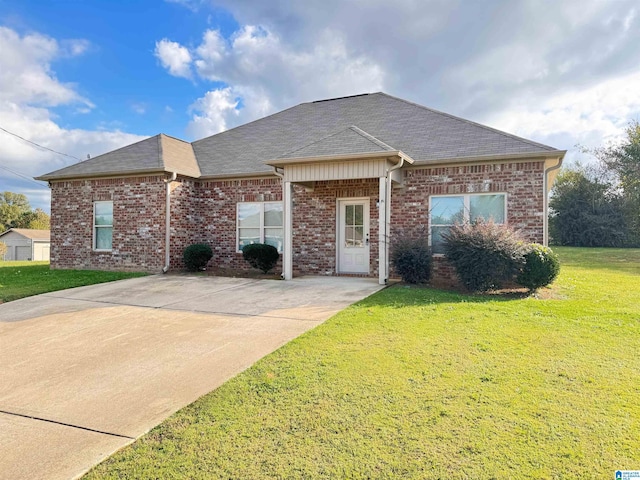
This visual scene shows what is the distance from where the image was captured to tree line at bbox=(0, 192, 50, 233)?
5884cm

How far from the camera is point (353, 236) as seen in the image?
12.1m

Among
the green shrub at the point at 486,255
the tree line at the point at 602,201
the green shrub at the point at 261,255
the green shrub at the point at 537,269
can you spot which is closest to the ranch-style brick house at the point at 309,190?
the green shrub at the point at 261,255

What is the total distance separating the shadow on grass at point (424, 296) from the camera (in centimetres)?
754

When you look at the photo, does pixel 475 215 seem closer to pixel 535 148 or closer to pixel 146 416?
pixel 535 148

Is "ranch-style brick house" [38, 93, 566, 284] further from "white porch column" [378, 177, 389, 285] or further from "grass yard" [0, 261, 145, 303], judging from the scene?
"grass yard" [0, 261, 145, 303]

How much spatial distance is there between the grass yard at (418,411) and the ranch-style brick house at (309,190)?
5.05m

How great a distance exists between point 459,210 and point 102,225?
1135cm

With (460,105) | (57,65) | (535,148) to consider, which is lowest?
(535,148)

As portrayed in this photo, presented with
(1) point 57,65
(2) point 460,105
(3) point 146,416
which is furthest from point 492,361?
(1) point 57,65

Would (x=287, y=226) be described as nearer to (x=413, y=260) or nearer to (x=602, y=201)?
(x=413, y=260)

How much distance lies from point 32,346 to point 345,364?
14.3 feet

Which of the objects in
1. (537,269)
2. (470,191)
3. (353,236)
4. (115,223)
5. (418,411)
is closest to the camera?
(418,411)

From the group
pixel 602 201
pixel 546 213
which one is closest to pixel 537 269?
pixel 546 213

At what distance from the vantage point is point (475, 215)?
1063 centimetres
